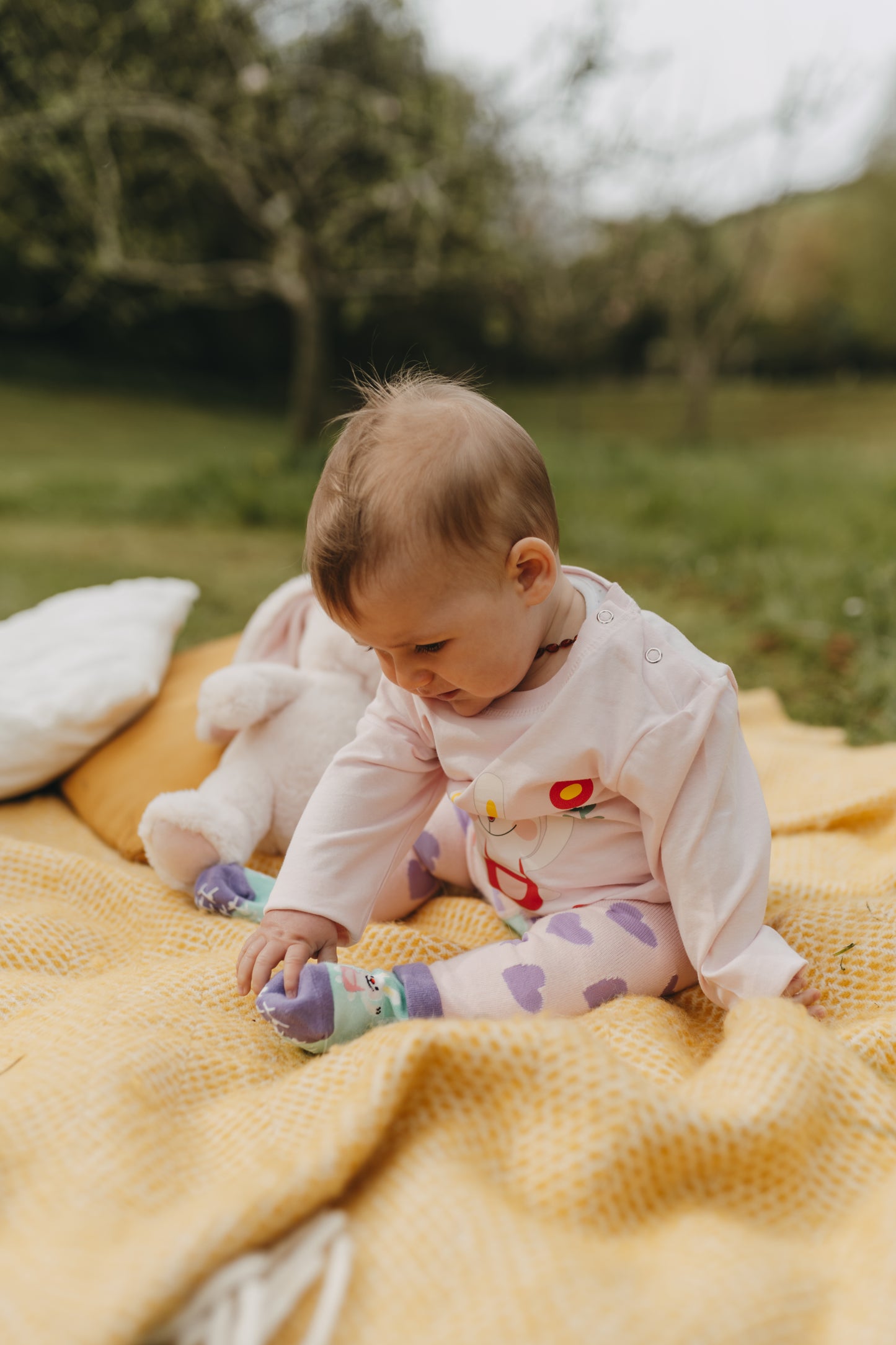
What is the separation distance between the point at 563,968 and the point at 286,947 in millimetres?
358

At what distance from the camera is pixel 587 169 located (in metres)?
7.68

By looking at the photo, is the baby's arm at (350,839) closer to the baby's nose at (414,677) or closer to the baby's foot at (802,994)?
the baby's nose at (414,677)

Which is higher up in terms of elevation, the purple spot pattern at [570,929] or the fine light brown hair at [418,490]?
the fine light brown hair at [418,490]

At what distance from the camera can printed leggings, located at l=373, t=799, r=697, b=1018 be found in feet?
4.20

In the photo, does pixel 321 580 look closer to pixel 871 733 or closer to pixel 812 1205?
pixel 812 1205

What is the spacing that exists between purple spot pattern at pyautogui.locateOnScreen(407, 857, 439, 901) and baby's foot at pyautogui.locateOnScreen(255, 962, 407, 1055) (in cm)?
39

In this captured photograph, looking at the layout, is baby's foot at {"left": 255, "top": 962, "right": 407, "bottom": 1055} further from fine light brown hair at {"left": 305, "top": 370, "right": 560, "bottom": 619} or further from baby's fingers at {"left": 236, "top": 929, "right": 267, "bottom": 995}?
fine light brown hair at {"left": 305, "top": 370, "right": 560, "bottom": 619}

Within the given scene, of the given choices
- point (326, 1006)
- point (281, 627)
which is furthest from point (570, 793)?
point (281, 627)

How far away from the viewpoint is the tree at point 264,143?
594cm

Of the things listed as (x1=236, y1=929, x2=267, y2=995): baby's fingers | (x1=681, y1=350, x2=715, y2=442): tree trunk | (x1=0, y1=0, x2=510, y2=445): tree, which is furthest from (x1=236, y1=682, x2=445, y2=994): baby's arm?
(x1=681, y1=350, x2=715, y2=442): tree trunk

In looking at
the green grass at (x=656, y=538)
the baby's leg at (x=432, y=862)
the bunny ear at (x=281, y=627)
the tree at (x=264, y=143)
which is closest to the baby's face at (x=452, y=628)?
the baby's leg at (x=432, y=862)

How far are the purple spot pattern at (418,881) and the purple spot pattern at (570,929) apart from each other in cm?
36

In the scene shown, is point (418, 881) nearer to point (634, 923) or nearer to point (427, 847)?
point (427, 847)

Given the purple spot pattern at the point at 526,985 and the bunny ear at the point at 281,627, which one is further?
the bunny ear at the point at 281,627
